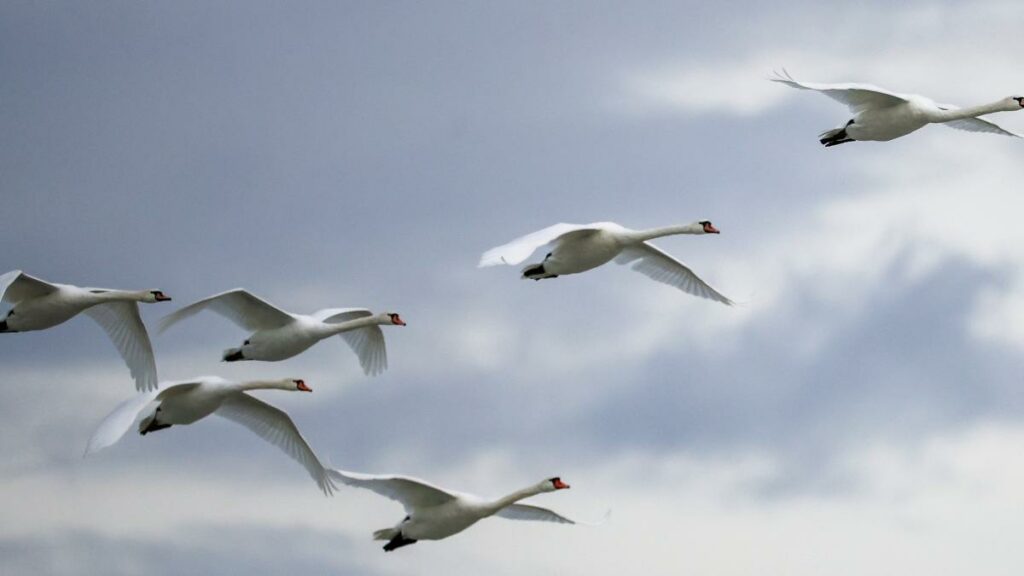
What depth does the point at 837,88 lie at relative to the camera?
1598 inches

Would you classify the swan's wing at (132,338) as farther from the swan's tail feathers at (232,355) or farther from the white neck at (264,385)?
the white neck at (264,385)

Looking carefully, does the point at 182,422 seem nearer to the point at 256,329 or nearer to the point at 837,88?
the point at 256,329

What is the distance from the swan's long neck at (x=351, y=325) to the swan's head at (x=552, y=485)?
20.9 feet

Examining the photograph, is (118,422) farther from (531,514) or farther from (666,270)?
(666,270)

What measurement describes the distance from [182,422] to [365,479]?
7.11m

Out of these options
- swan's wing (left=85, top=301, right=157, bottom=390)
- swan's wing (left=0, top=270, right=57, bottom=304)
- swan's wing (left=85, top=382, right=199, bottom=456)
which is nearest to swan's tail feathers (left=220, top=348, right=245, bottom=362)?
swan's wing (left=85, top=301, right=157, bottom=390)

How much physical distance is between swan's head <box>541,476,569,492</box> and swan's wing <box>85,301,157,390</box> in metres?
9.04

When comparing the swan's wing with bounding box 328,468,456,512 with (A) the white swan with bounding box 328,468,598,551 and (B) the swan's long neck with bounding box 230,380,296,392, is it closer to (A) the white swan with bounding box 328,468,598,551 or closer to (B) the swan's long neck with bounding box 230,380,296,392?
(A) the white swan with bounding box 328,468,598,551

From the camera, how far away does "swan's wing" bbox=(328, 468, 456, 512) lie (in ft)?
124

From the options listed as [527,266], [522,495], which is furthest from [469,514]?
[527,266]

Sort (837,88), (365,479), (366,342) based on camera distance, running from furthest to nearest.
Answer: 1. (366,342)
2. (837,88)
3. (365,479)

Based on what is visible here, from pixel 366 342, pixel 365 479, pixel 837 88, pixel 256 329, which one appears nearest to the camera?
→ pixel 365 479

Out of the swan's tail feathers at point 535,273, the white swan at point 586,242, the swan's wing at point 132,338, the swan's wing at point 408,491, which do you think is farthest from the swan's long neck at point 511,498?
the swan's wing at point 132,338

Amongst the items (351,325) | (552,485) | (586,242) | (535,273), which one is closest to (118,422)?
(351,325)
